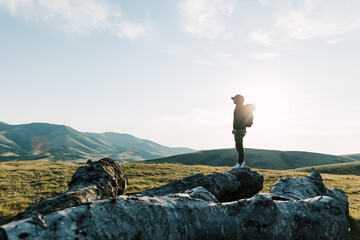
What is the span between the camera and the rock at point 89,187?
5.07 meters

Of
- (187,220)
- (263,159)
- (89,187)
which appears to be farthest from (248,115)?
(263,159)

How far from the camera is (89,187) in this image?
632cm

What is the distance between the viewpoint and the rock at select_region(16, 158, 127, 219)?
16.6ft

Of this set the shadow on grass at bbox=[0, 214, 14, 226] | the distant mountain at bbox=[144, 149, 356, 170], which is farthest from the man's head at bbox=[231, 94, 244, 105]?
the distant mountain at bbox=[144, 149, 356, 170]

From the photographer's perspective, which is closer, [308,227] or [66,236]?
[66,236]

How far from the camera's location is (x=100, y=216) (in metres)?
2.91

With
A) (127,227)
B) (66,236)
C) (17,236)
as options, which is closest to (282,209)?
(127,227)

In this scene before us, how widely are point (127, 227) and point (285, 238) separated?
296 centimetres

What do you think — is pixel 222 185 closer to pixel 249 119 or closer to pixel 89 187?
pixel 89 187

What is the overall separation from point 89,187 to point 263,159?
162 meters

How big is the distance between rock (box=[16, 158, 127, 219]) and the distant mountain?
146 m

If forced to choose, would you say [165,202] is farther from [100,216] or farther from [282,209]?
[282,209]

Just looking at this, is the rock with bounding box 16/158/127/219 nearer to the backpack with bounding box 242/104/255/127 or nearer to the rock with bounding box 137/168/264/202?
the rock with bounding box 137/168/264/202

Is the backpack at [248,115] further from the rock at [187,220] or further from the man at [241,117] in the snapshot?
the rock at [187,220]
